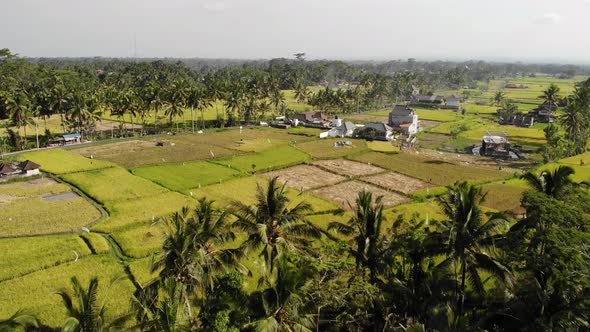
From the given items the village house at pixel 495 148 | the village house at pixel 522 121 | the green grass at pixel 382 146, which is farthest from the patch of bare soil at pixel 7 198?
the village house at pixel 522 121

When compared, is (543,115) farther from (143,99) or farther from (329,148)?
(143,99)

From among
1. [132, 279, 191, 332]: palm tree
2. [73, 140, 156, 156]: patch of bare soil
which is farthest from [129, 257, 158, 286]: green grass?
[73, 140, 156, 156]: patch of bare soil

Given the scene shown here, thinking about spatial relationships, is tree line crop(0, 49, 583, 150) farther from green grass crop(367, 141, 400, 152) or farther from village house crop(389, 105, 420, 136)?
green grass crop(367, 141, 400, 152)

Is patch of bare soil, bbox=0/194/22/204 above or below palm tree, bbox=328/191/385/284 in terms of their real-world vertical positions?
below

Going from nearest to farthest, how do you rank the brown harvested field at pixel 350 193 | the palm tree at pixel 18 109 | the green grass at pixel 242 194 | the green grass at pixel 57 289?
the green grass at pixel 57 289 → the green grass at pixel 242 194 → the brown harvested field at pixel 350 193 → the palm tree at pixel 18 109

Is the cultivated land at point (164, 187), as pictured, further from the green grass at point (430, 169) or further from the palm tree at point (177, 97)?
the palm tree at point (177, 97)

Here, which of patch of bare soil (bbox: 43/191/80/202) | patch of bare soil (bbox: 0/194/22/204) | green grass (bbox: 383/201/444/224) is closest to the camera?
green grass (bbox: 383/201/444/224)

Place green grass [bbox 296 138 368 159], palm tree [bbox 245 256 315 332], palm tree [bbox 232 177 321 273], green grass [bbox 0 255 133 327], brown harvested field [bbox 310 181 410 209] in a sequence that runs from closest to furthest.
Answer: palm tree [bbox 245 256 315 332] < palm tree [bbox 232 177 321 273] < green grass [bbox 0 255 133 327] < brown harvested field [bbox 310 181 410 209] < green grass [bbox 296 138 368 159]

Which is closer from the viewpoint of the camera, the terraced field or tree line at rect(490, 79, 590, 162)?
the terraced field

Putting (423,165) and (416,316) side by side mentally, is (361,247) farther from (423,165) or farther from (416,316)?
(423,165)
